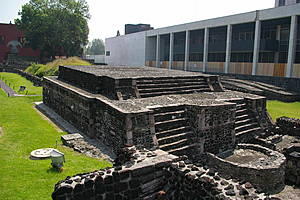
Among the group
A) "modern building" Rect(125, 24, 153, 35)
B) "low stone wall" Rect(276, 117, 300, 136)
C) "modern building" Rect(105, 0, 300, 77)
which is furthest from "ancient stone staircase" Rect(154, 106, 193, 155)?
"modern building" Rect(125, 24, 153, 35)

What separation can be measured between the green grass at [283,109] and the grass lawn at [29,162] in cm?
1100

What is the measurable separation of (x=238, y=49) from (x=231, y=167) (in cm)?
2136

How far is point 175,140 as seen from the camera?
32.4ft

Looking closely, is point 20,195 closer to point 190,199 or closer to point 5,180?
point 5,180

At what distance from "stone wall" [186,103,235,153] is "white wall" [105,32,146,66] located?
3294 cm

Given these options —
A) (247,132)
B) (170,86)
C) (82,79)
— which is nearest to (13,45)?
(82,79)

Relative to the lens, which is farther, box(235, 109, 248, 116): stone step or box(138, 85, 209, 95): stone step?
box(138, 85, 209, 95): stone step

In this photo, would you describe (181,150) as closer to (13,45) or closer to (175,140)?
(175,140)

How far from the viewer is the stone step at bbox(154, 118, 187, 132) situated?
997 centimetres

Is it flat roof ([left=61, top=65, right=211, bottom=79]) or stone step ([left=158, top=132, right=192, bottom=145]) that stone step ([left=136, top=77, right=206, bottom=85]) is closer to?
flat roof ([left=61, top=65, right=211, bottom=79])

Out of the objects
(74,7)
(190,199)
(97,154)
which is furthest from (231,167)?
(74,7)

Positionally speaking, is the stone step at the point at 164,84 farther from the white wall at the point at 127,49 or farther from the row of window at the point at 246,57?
the white wall at the point at 127,49

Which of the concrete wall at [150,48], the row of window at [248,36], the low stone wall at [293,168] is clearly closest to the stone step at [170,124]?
the low stone wall at [293,168]

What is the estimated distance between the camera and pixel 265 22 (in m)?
26.3
